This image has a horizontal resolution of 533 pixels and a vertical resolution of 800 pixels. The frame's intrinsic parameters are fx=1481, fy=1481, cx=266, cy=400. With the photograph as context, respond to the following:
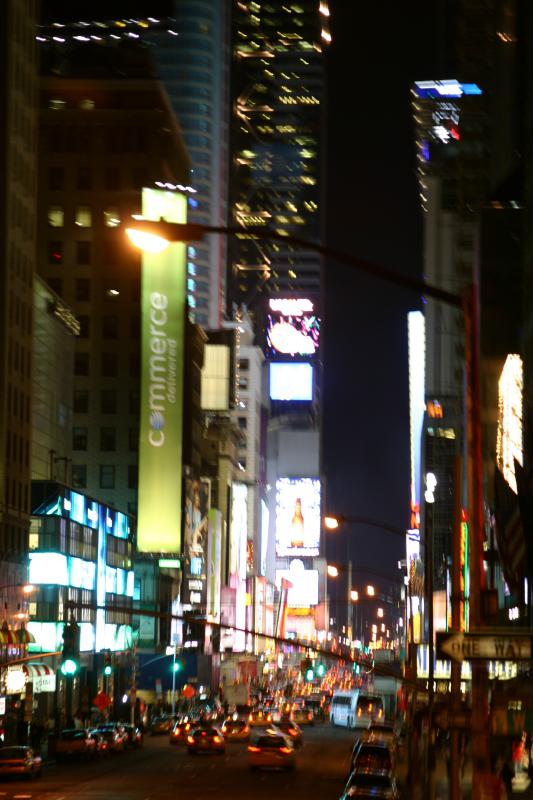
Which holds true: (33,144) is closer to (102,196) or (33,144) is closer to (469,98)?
(469,98)

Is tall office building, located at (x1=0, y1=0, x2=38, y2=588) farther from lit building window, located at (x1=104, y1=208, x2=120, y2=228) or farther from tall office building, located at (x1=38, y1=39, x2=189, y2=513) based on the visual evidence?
lit building window, located at (x1=104, y1=208, x2=120, y2=228)

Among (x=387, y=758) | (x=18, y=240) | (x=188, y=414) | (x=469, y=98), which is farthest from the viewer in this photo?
(x=188, y=414)

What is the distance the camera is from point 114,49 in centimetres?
16938

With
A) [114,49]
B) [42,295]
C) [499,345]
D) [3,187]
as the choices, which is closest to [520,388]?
[499,345]

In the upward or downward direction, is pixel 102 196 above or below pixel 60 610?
above

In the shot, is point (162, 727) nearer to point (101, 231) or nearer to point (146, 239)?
point (101, 231)

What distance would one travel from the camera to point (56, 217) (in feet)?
506

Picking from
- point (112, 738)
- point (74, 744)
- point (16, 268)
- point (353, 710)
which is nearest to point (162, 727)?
point (353, 710)

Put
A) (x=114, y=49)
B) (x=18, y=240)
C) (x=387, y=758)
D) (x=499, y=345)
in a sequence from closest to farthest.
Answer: (x=387, y=758)
(x=499, y=345)
(x=18, y=240)
(x=114, y=49)

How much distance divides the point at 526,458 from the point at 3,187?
48.4m

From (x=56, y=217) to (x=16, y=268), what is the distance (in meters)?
60.2

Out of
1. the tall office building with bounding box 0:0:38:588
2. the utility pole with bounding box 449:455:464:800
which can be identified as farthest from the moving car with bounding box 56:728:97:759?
the utility pole with bounding box 449:455:464:800

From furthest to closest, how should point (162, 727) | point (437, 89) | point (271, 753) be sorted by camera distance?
point (437, 89)
point (162, 727)
point (271, 753)

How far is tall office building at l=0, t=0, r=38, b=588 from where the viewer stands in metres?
91.4
